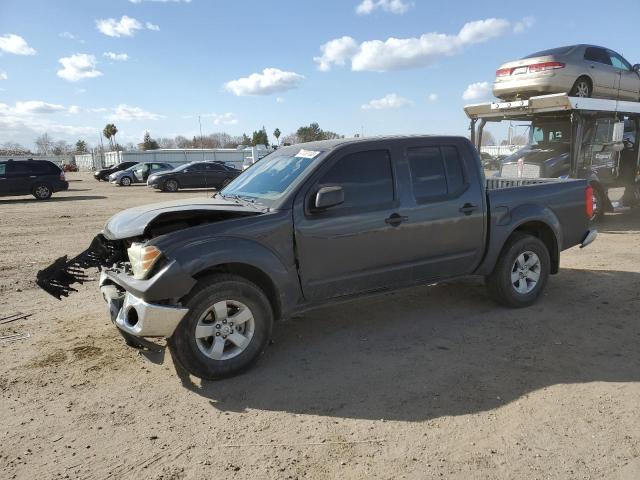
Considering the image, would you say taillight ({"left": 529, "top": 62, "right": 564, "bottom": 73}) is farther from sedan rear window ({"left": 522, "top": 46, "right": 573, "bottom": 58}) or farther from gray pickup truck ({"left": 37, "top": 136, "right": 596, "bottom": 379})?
gray pickup truck ({"left": 37, "top": 136, "right": 596, "bottom": 379})

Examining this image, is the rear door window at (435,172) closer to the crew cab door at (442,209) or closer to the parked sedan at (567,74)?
the crew cab door at (442,209)

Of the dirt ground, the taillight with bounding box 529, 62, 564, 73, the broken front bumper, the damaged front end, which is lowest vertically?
the dirt ground

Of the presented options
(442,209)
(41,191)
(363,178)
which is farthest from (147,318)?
(41,191)

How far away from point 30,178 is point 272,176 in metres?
19.2

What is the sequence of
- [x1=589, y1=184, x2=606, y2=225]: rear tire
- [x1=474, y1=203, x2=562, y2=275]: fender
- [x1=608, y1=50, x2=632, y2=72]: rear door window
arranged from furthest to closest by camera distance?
1. [x1=608, y1=50, x2=632, y2=72]: rear door window
2. [x1=589, y1=184, x2=606, y2=225]: rear tire
3. [x1=474, y1=203, x2=562, y2=275]: fender

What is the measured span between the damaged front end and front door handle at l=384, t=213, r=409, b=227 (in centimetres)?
246

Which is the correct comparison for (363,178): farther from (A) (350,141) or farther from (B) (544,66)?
(B) (544,66)

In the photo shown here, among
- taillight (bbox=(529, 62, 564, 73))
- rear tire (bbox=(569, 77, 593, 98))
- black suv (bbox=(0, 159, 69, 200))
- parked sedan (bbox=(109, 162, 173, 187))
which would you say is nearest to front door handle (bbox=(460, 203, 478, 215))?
taillight (bbox=(529, 62, 564, 73))

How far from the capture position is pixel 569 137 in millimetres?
9969

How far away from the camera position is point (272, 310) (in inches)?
162

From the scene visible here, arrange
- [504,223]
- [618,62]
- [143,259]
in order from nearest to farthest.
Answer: [143,259] → [504,223] → [618,62]

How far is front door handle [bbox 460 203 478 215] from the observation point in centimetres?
491

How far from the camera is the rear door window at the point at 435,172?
185 inches

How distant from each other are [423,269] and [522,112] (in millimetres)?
6927
